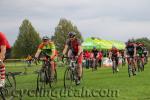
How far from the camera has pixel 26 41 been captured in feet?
386

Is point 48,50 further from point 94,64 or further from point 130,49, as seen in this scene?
point 94,64

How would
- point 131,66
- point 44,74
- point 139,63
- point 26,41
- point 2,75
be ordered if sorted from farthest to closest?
point 26,41 → point 139,63 → point 131,66 → point 44,74 → point 2,75

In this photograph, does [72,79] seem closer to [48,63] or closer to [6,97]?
[48,63]

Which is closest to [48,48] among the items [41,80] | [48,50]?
[48,50]

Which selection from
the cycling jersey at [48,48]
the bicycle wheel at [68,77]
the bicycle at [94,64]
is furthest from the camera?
the bicycle at [94,64]

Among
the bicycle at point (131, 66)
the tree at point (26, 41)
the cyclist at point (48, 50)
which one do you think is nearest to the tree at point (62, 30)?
the tree at point (26, 41)

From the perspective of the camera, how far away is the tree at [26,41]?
116m

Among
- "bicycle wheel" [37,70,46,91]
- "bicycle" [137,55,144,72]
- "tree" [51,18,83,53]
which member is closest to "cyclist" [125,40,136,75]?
"bicycle" [137,55,144,72]

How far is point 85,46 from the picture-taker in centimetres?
5328

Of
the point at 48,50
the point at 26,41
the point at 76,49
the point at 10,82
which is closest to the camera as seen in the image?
the point at 10,82

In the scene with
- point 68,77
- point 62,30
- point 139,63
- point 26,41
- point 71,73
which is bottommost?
point 68,77

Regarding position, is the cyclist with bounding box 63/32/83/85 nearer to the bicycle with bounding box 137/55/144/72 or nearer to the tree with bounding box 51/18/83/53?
the bicycle with bounding box 137/55/144/72

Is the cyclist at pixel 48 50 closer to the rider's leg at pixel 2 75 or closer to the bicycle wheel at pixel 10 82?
the bicycle wheel at pixel 10 82

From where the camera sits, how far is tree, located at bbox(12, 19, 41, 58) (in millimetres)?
115912
